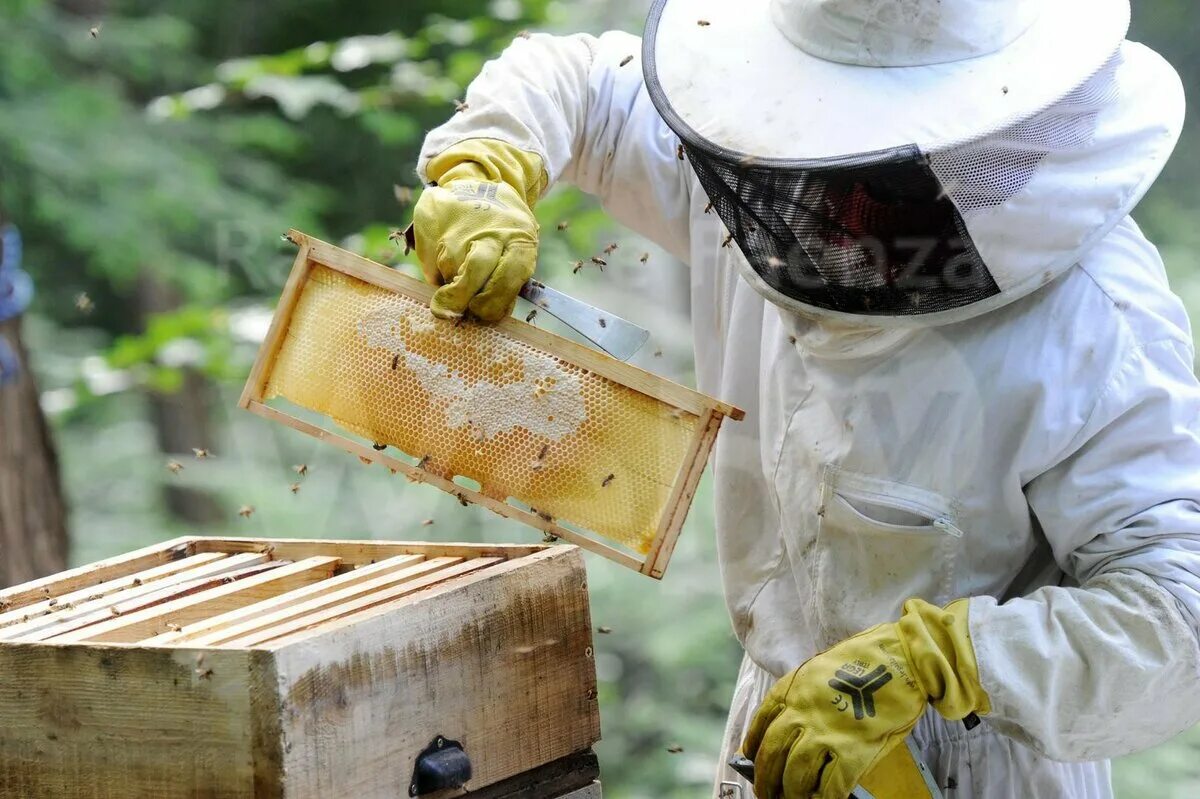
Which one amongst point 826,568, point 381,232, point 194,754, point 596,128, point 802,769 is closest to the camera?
point 194,754

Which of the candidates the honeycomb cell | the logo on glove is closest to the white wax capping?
the honeycomb cell

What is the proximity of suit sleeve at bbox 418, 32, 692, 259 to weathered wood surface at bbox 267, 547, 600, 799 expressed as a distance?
80 cm

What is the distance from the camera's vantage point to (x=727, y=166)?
5.57 ft

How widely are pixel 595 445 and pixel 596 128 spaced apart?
732 mm

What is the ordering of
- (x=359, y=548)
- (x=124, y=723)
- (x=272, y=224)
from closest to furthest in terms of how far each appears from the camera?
(x=124, y=723) < (x=359, y=548) < (x=272, y=224)

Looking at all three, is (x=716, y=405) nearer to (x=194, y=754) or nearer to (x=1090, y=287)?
(x=1090, y=287)

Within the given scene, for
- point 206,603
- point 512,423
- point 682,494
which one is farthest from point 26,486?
point 682,494

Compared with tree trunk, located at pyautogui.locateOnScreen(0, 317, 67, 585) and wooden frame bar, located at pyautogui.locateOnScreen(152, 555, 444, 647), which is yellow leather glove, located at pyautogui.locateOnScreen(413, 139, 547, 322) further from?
tree trunk, located at pyautogui.locateOnScreen(0, 317, 67, 585)

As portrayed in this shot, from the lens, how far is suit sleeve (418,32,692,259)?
2227mm

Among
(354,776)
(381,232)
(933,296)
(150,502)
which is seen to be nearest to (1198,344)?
(381,232)

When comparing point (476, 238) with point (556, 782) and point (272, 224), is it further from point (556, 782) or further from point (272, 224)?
point (272, 224)

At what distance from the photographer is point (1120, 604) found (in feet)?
5.52

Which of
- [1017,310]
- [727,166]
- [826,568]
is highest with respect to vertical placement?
[727,166]

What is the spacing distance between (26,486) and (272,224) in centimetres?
243
